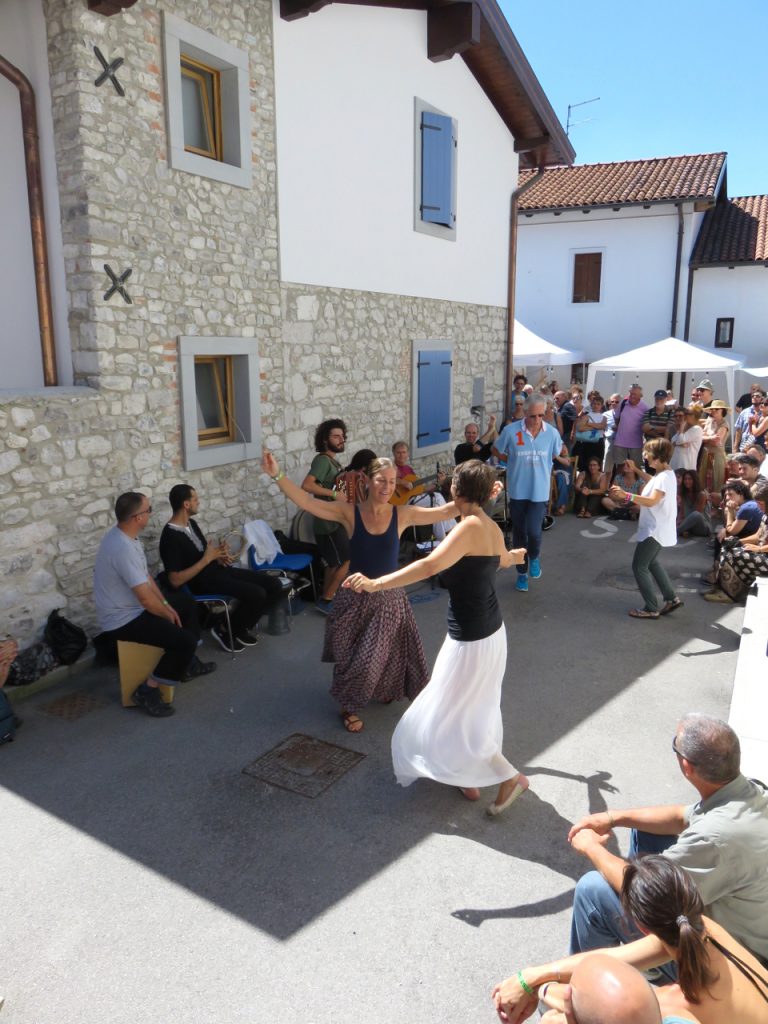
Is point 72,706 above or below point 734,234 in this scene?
below

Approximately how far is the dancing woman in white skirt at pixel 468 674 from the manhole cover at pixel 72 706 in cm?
237

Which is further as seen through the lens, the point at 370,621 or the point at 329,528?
the point at 329,528

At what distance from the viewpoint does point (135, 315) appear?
6.14 metres

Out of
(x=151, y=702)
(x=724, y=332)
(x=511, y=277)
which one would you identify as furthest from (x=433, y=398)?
(x=724, y=332)

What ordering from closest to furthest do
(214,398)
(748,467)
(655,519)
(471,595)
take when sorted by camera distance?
(471,595) → (655,519) → (214,398) → (748,467)

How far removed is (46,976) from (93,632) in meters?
3.32

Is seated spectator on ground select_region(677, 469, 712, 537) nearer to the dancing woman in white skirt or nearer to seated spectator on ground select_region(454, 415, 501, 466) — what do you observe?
seated spectator on ground select_region(454, 415, 501, 466)

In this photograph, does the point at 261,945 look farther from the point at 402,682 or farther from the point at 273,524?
the point at 273,524

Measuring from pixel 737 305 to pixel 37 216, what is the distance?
60.6ft

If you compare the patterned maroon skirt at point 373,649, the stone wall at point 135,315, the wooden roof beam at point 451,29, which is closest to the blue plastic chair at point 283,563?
the stone wall at point 135,315

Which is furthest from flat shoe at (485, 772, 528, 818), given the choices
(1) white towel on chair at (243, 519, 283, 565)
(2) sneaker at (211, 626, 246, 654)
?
(1) white towel on chair at (243, 519, 283, 565)

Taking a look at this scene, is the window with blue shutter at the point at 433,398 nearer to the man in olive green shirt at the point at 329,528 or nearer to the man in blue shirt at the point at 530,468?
the man in blue shirt at the point at 530,468

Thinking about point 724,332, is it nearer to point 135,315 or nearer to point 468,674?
point 135,315

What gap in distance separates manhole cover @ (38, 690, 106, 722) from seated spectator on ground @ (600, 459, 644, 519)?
7.81 m
